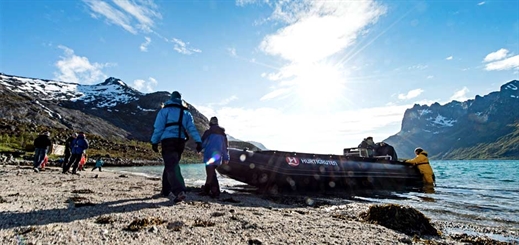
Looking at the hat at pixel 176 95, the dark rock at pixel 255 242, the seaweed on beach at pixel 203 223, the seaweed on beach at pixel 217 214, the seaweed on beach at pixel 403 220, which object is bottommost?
the seaweed on beach at pixel 403 220

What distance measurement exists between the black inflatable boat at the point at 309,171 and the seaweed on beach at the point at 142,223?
8.86 metres

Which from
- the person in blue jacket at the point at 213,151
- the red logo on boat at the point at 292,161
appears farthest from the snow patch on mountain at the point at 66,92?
the person in blue jacket at the point at 213,151

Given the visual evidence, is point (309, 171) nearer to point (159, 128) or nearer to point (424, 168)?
point (159, 128)

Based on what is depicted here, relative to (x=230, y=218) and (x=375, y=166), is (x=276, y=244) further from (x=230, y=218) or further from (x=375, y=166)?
(x=375, y=166)

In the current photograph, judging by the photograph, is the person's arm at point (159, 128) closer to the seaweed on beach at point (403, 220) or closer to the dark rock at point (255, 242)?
the dark rock at point (255, 242)

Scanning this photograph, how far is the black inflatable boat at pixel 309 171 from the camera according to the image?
13.6 meters

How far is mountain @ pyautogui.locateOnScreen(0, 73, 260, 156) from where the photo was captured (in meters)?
92.1

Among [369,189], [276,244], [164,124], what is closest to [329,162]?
[369,189]

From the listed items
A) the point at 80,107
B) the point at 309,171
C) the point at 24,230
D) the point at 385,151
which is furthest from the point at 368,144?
the point at 80,107

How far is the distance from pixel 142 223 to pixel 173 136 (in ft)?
9.69

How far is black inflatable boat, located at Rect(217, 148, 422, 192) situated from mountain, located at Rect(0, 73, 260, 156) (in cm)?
5332

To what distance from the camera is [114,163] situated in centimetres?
4591

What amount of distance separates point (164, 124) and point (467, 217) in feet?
29.0

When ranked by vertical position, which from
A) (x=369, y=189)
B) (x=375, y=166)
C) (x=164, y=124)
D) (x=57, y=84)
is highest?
(x=57, y=84)
